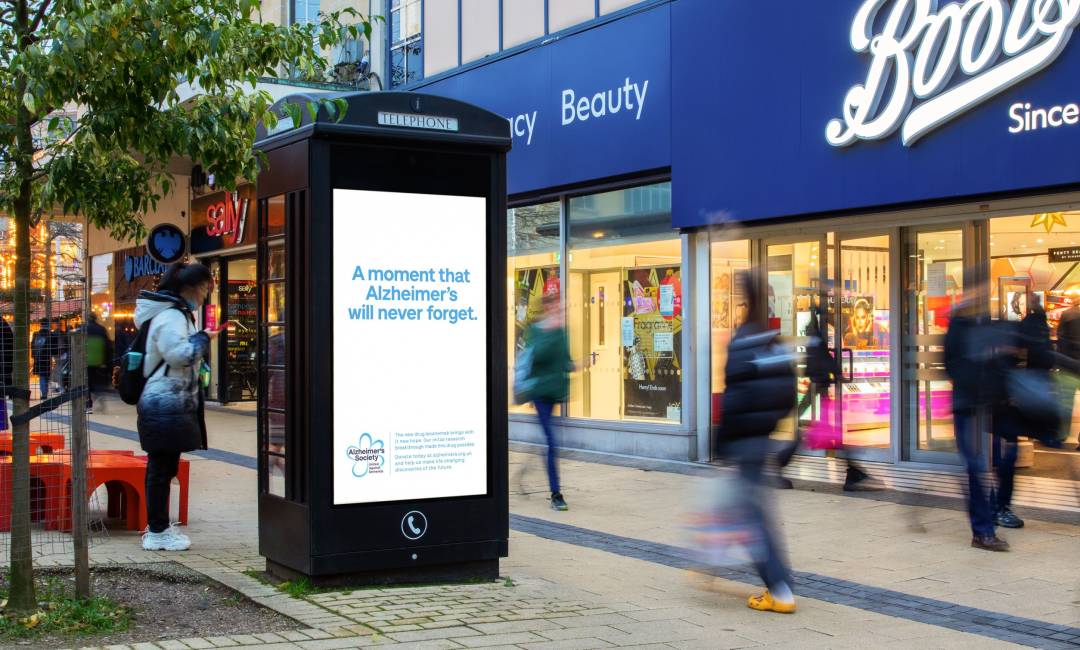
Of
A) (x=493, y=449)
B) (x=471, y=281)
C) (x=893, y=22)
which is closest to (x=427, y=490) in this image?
(x=493, y=449)

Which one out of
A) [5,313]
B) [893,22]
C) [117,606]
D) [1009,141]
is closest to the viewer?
[117,606]

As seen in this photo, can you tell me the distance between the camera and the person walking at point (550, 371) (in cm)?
952

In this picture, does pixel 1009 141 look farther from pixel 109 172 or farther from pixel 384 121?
pixel 109 172

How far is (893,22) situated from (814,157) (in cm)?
144

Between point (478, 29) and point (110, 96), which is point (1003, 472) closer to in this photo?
point (110, 96)

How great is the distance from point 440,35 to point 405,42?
1.30m

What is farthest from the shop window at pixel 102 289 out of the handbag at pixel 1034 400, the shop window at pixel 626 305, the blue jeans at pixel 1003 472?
the handbag at pixel 1034 400

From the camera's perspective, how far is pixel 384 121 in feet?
Result: 20.2

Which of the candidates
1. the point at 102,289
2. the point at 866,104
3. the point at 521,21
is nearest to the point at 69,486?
the point at 866,104

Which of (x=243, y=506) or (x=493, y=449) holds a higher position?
(x=493, y=449)

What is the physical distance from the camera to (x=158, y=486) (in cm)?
746

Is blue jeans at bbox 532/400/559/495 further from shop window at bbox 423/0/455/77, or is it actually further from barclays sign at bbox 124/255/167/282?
barclays sign at bbox 124/255/167/282

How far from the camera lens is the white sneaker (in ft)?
24.3

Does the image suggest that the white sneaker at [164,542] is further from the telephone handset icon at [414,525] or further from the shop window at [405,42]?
the shop window at [405,42]
